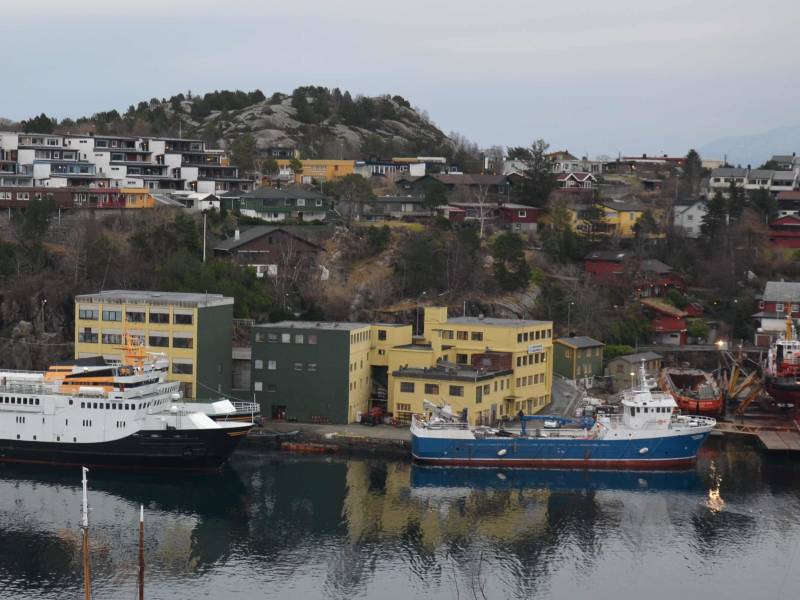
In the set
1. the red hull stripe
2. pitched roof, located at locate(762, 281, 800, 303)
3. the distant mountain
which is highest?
the distant mountain

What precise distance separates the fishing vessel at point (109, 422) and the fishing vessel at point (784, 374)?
58.3 feet

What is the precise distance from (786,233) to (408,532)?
112 feet

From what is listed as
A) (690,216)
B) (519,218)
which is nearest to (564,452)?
(519,218)

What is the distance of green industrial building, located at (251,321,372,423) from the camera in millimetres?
37312

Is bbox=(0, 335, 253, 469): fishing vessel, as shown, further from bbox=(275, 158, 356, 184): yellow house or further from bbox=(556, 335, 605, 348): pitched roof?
bbox=(275, 158, 356, 184): yellow house

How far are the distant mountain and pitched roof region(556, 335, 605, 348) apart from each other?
95.4ft

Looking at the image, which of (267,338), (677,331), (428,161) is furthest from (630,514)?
→ (428,161)

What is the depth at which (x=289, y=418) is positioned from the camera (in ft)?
124

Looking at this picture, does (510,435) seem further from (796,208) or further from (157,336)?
(796,208)

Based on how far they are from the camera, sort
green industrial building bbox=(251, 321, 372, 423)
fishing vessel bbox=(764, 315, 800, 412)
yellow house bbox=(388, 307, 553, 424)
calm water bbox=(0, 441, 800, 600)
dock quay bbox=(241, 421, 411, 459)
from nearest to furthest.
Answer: calm water bbox=(0, 441, 800, 600) < dock quay bbox=(241, 421, 411, 459) < yellow house bbox=(388, 307, 553, 424) < green industrial building bbox=(251, 321, 372, 423) < fishing vessel bbox=(764, 315, 800, 412)

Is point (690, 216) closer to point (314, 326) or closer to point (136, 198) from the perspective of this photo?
point (136, 198)

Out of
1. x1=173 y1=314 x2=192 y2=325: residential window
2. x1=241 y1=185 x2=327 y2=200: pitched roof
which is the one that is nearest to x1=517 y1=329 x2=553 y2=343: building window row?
x1=173 y1=314 x2=192 y2=325: residential window

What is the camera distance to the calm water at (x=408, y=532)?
81.6 ft

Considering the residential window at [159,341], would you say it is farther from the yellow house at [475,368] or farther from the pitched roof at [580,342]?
the pitched roof at [580,342]
